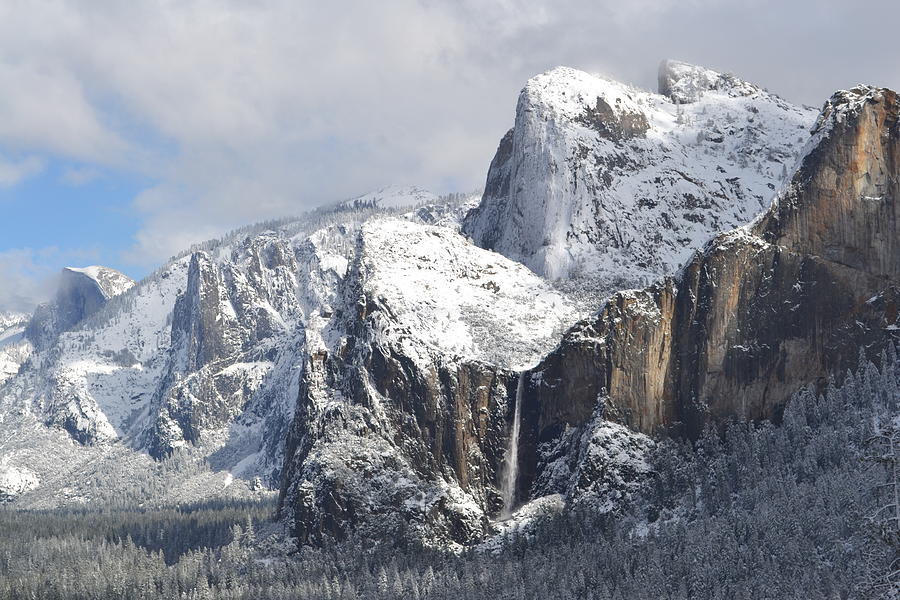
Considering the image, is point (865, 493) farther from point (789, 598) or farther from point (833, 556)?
point (789, 598)

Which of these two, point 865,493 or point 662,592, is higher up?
point 865,493

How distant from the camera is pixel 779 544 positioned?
7707 inches

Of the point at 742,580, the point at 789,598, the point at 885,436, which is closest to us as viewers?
the point at 885,436

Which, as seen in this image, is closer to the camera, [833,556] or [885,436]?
[885,436]

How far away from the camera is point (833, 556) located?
612 feet

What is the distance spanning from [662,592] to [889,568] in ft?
452

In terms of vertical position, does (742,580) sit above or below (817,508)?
below

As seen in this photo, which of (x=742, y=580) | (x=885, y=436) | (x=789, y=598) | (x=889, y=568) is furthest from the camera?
(x=742, y=580)

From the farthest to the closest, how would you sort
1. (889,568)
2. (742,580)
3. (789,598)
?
(742,580)
(789,598)
(889,568)

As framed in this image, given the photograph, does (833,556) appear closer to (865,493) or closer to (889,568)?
(865,493)

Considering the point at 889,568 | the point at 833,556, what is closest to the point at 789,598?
the point at 833,556

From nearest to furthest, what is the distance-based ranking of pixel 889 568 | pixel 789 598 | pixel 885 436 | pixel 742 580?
pixel 885 436 → pixel 889 568 → pixel 789 598 → pixel 742 580

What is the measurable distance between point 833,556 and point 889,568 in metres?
130

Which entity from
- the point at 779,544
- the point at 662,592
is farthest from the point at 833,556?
the point at 662,592
